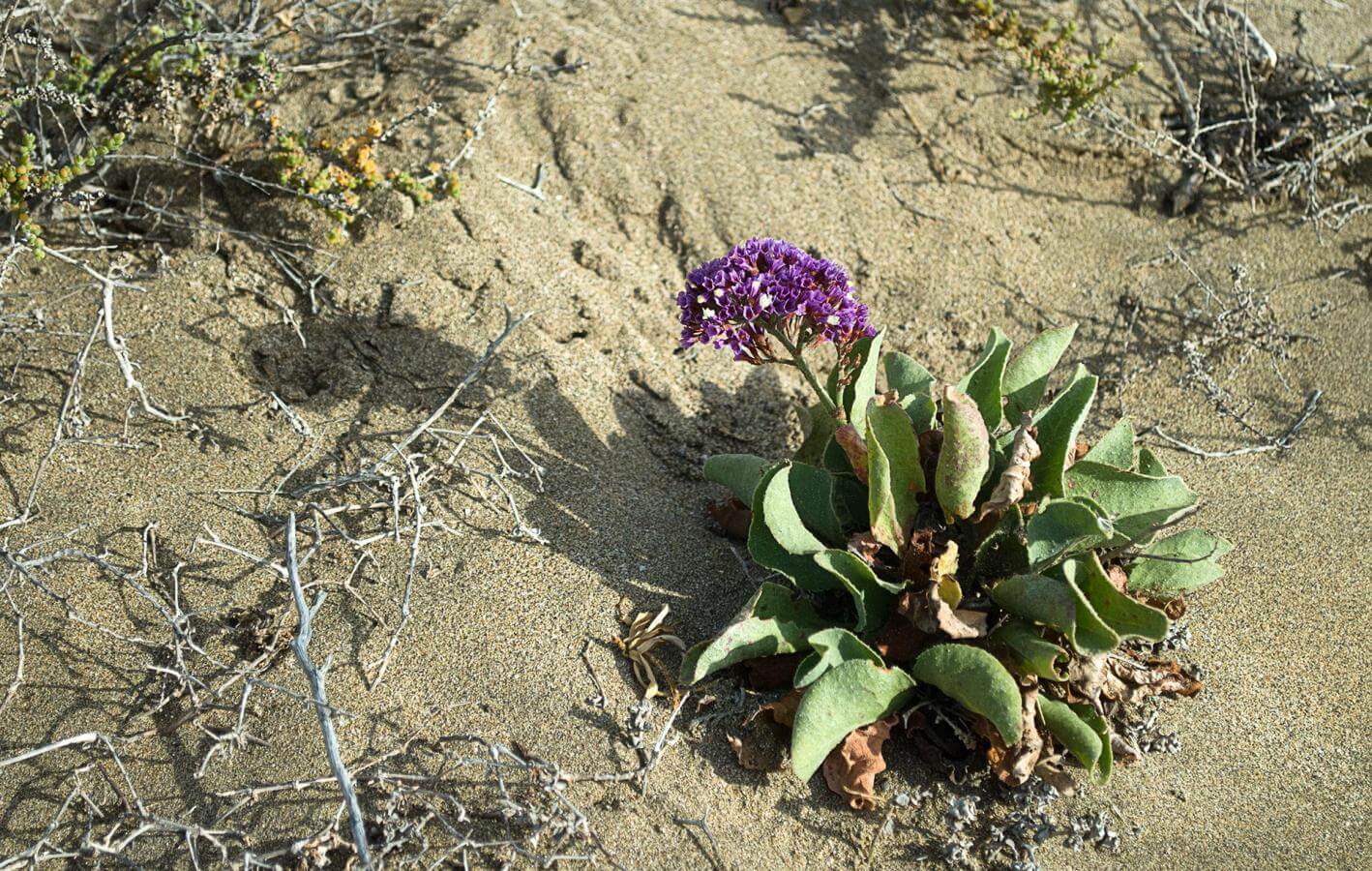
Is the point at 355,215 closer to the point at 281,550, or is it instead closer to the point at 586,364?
the point at 586,364

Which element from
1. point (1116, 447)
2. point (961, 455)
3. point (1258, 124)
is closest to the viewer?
point (961, 455)

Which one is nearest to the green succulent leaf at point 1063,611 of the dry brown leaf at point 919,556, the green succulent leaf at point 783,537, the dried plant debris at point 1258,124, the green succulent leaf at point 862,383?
the dry brown leaf at point 919,556

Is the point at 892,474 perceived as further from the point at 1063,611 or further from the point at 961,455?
the point at 1063,611

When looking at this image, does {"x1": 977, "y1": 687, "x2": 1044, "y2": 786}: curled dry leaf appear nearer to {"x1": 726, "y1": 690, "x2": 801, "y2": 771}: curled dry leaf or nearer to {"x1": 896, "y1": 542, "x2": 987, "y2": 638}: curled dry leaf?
{"x1": 896, "y1": 542, "x2": 987, "y2": 638}: curled dry leaf

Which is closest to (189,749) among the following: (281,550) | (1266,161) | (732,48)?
(281,550)

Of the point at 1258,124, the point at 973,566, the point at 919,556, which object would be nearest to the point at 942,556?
the point at 919,556

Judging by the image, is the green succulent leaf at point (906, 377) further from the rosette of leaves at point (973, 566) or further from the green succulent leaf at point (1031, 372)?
the green succulent leaf at point (1031, 372)

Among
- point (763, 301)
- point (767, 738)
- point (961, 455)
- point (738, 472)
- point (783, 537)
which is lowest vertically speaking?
point (767, 738)
